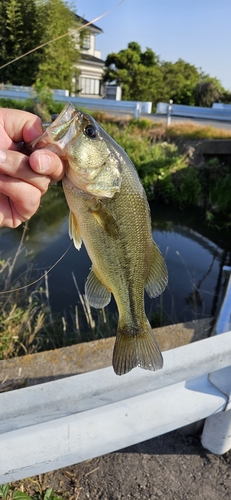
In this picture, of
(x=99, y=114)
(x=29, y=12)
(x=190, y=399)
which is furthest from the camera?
(x=29, y=12)

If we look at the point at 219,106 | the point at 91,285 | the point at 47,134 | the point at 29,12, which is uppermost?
the point at 29,12

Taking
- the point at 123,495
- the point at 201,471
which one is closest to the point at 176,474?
the point at 201,471

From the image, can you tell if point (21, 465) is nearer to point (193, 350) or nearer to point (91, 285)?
point (91, 285)

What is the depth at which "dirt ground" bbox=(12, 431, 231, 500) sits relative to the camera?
88.4 inches

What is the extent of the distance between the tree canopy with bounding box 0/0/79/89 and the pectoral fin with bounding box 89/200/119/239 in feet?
65.6

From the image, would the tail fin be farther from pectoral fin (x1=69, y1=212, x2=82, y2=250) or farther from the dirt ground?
the dirt ground

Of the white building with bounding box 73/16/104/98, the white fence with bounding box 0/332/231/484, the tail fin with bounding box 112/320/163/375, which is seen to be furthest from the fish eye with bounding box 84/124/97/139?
the white building with bounding box 73/16/104/98

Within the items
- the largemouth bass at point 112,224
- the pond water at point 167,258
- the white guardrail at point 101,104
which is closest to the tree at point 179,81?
the white guardrail at point 101,104

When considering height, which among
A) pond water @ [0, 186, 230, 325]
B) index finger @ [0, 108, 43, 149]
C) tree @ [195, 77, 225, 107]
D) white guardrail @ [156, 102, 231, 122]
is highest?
tree @ [195, 77, 225, 107]

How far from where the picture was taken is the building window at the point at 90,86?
39062 millimetres

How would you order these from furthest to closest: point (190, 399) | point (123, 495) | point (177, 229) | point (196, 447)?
point (177, 229), point (196, 447), point (123, 495), point (190, 399)

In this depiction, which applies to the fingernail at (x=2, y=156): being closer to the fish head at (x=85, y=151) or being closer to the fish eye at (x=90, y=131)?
the fish head at (x=85, y=151)

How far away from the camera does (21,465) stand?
61.0 inches

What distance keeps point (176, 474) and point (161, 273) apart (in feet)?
4.78
